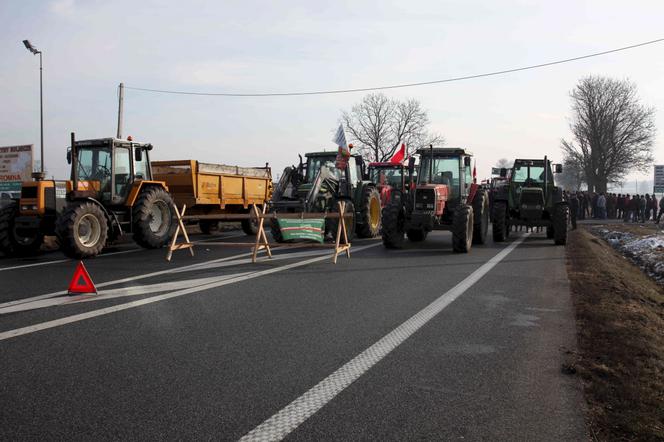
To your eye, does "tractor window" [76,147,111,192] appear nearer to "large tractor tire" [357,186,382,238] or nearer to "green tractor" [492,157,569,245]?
"large tractor tire" [357,186,382,238]

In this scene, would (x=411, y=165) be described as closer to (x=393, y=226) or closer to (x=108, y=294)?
(x=393, y=226)

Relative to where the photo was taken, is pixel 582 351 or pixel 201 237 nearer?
pixel 582 351

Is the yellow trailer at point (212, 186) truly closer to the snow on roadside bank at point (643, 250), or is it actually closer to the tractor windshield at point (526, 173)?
the tractor windshield at point (526, 173)

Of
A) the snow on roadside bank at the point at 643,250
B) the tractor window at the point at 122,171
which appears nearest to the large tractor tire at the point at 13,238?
the tractor window at the point at 122,171

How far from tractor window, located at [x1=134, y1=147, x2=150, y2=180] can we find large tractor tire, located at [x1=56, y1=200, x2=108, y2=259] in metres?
1.83

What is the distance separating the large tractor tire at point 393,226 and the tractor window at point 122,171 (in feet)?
20.8

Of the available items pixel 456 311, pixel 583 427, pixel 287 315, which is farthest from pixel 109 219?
pixel 583 427

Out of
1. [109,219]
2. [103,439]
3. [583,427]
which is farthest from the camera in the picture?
[109,219]

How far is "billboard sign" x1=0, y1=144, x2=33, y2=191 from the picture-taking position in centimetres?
3034

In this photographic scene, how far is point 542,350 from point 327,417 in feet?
8.21

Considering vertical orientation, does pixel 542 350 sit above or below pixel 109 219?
below

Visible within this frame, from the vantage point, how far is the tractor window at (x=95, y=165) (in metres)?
13.2

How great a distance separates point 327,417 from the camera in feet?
11.5

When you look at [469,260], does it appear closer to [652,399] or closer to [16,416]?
[652,399]
